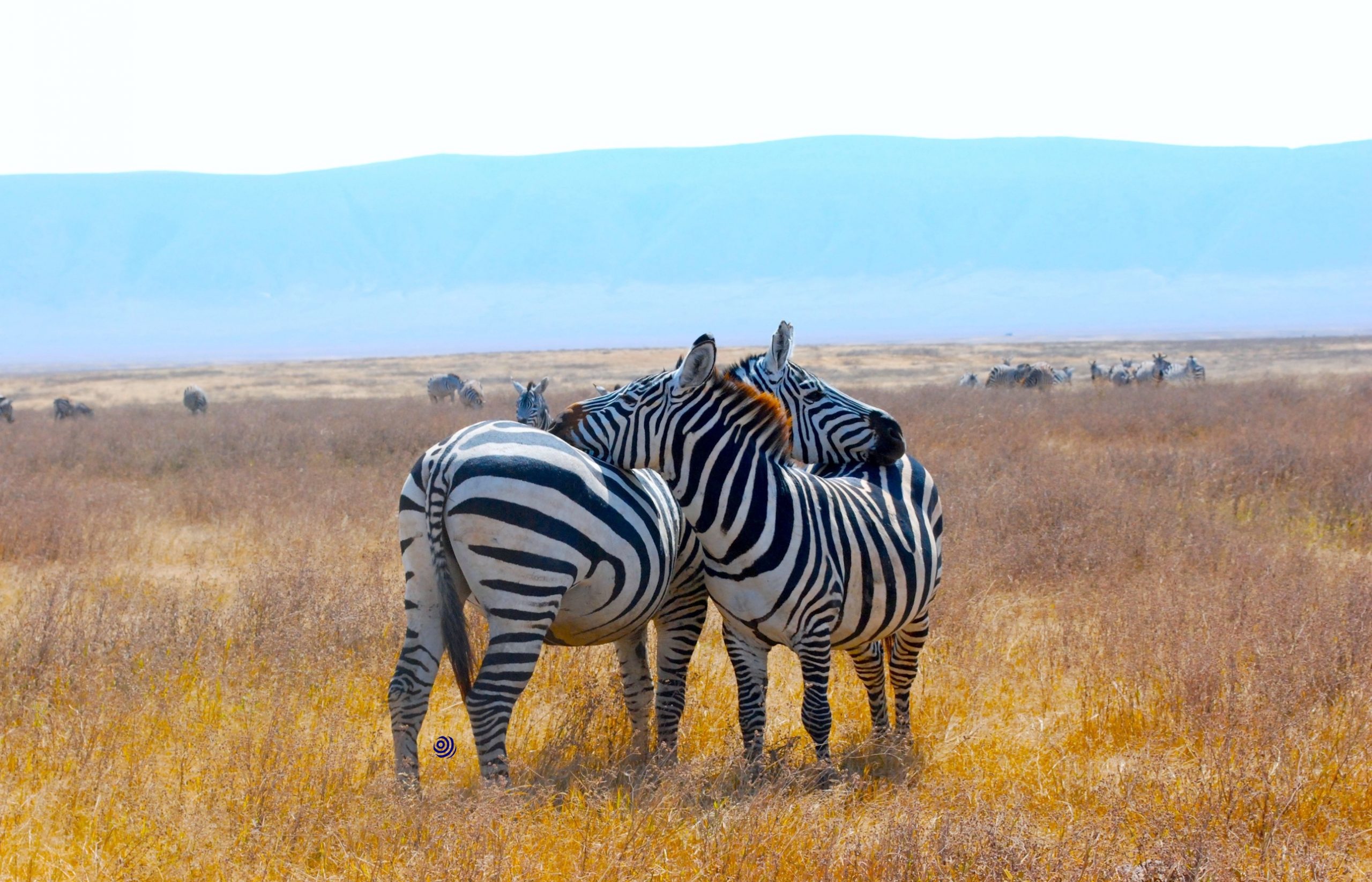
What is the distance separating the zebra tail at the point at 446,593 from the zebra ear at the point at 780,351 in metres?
1.83

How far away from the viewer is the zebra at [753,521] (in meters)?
4.62

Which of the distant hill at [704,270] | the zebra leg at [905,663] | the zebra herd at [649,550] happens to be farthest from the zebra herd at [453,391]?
the distant hill at [704,270]

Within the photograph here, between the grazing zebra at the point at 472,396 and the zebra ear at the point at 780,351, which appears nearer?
the zebra ear at the point at 780,351

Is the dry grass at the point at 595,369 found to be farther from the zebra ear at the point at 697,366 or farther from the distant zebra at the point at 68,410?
the zebra ear at the point at 697,366

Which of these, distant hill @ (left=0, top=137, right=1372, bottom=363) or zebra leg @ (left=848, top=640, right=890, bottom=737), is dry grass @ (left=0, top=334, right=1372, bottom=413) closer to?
zebra leg @ (left=848, top=640, right=890, bottom=737)

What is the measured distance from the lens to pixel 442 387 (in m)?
31.8

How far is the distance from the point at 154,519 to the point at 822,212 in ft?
618

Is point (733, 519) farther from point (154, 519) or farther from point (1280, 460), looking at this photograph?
point (1280, 460)

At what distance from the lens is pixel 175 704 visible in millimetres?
5457

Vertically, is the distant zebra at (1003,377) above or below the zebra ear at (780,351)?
below

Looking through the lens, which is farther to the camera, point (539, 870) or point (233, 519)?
point (233, 519)

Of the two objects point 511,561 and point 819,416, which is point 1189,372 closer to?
point 819,416

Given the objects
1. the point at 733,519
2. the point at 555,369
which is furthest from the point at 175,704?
the point at 555,369

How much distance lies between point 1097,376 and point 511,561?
103 ft
